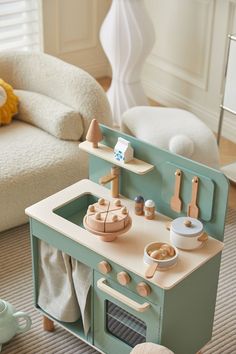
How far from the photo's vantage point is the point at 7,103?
297 centimetres

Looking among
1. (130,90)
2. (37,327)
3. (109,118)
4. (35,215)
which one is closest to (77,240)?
(35,215)

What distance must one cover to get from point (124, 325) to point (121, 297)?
6.0 inches

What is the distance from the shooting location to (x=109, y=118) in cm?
293

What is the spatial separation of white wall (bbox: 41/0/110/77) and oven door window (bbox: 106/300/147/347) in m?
2.28

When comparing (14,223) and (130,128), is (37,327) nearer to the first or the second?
(14,223)

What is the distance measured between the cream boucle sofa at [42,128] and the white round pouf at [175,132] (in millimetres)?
209

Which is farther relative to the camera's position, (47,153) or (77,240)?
(47,153)

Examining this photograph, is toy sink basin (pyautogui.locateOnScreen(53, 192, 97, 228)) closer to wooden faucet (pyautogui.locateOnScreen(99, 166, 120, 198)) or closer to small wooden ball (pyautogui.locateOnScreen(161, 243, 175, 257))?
wooden faucet (pyautogui.locateOnScreen(99, 166, 120, 198))

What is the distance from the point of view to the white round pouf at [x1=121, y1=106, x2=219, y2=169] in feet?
9.41

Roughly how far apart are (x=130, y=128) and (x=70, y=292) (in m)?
1.18

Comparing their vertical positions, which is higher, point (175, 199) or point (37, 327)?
point (175, 199)

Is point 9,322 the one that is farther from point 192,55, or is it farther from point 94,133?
point 192,55

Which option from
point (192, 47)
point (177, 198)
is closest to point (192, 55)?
point (192, 47)

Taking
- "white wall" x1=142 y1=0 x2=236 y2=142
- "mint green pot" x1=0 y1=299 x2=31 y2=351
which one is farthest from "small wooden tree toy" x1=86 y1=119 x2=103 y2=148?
"white wall" x1=142 y1=0 x2=236 y2=142
